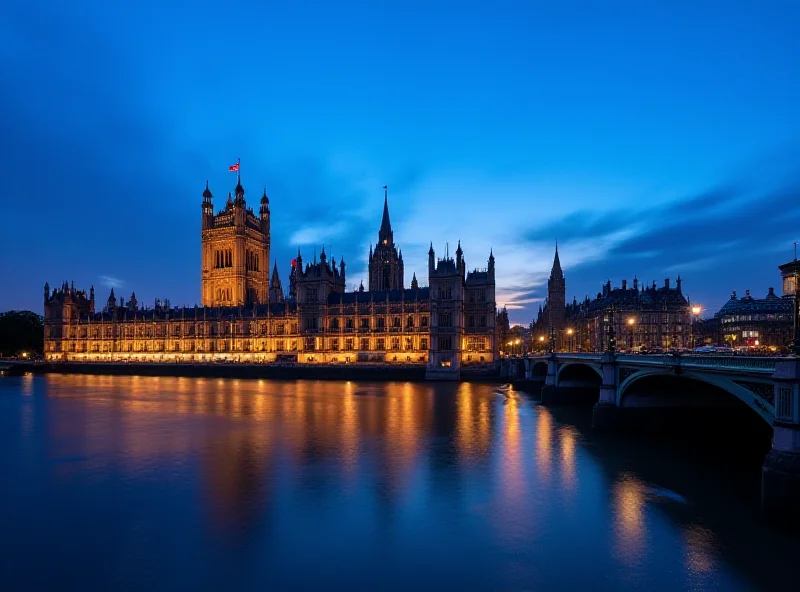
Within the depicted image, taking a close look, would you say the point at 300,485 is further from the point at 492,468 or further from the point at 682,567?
the point at 682,567

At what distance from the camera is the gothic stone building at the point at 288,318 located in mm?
108500

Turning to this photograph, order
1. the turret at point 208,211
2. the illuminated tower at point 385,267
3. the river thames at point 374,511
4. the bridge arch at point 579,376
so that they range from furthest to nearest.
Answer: the turret at point 208,211 < the illuminated tower at point 385,267 < the bridge arch at point 579,376 < the river thames at point 374,511

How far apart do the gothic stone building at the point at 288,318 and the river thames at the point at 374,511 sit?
6261cm

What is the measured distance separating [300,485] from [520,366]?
7355 cm

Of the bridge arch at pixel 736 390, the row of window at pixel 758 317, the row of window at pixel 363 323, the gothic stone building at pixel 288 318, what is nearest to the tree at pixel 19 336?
the gothic stone building at pixel 288 318

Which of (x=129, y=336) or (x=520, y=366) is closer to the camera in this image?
(x=520, y=366)

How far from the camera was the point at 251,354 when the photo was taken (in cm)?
12662

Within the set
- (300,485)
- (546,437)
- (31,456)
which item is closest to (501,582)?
(300,485)

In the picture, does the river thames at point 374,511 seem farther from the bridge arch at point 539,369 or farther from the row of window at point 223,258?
the row of window at point 223,258

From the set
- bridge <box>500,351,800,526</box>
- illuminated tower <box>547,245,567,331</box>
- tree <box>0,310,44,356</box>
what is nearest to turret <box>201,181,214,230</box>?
tree <box>0,310,44,356</box>

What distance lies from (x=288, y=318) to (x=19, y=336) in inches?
3735

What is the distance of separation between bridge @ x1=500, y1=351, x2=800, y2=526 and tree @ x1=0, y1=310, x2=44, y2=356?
161 m

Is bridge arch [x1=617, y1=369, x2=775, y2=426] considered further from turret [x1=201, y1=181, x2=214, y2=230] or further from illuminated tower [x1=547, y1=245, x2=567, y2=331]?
illuminated tower [x1=547, y1=245, x2=567, y2=331]

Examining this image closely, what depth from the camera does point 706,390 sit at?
1679 inches
